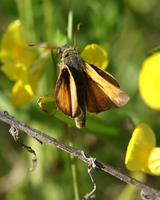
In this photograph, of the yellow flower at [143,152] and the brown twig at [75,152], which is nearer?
the brown twig at [75,152]

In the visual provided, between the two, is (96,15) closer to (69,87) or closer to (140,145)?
(69,87)

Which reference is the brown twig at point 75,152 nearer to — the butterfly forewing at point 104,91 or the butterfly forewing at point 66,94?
the butterfly forewing at point 66,94

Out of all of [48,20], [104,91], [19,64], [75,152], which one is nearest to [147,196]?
[75,152]

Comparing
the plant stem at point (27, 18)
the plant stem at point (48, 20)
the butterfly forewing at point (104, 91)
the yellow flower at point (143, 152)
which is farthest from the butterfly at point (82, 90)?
the plant stem at point (27, 18)

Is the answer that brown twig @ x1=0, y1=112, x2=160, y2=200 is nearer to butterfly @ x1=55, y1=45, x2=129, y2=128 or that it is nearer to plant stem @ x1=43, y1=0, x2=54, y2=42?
butterfly @ x1=55, y1=45, x2=129, y2=128

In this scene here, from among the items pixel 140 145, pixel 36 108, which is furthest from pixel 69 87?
pixel 36 108

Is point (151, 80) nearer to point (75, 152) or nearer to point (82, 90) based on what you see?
point (82, 90)
